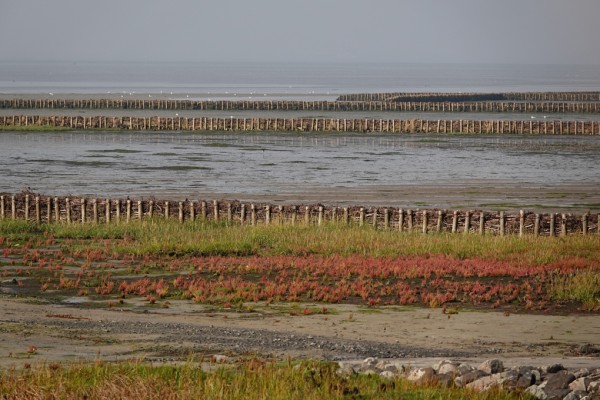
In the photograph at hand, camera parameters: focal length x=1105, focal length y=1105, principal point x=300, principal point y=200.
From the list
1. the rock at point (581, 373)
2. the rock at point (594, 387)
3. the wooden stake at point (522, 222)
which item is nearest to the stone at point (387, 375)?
the rock at point (581, 373)

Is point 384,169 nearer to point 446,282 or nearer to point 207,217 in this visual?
point 207,217

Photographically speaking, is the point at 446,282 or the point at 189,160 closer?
the point at 446,282

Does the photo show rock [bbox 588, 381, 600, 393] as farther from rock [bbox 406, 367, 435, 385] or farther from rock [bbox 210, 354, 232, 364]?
rock [bbox 210, 354, 232, 364]

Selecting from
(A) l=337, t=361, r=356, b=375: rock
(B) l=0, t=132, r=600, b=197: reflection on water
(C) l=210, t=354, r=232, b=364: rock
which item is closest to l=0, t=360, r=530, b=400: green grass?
(A) l=337, t=361, r=356, b=375: rock

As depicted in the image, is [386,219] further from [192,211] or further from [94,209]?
[94,209]

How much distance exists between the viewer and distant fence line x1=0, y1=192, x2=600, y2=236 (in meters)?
43.0

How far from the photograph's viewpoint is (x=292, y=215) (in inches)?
1797

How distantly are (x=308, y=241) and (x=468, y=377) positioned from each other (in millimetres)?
21296

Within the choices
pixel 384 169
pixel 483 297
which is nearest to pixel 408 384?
pixel 483 297

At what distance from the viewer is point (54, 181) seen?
64250 mm

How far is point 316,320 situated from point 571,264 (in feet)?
37.0

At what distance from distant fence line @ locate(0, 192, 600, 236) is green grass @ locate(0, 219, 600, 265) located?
1.71m

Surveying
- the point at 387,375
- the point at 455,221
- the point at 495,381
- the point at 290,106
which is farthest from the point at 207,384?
the point at 290,106

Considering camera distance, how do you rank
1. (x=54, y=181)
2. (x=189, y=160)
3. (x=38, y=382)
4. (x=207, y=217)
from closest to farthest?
(x=38, y=382), (x=207, y=217), (x=54, y=181), (x=189, y=160)
